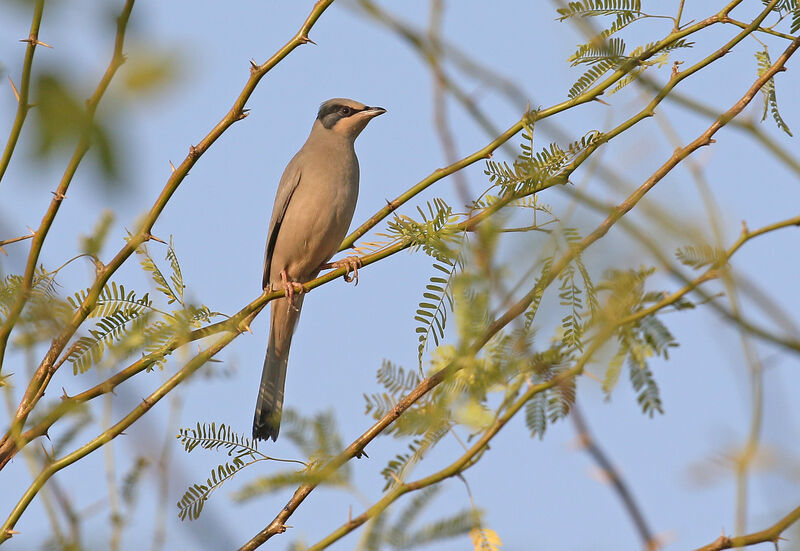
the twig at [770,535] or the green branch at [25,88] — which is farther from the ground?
the green branch at [25,88]

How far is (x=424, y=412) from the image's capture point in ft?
8.20

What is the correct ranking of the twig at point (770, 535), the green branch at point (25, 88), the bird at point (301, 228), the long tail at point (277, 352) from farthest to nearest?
the bird at point (301, 228) < the long tail at point (277, 352) < the twig at point (770, 535) < the green branch at point (25, 88)

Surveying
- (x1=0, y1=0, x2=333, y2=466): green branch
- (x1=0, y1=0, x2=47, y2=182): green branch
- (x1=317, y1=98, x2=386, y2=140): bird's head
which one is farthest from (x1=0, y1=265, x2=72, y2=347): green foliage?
(x1=317, y1=98, x2=386, y2=140): bird's head

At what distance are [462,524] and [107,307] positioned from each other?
205 centimetres

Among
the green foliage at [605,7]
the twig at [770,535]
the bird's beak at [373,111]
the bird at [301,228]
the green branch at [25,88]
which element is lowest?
the twig at [770,535]

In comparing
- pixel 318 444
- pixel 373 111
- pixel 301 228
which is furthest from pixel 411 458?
pixel 373 111

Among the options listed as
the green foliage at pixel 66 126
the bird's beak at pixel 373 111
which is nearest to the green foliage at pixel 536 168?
the green foliage at pixel 66 126

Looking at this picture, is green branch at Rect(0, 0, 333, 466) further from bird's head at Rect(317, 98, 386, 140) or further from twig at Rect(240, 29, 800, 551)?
bird's head at Rect(317, 98, 386, 140)

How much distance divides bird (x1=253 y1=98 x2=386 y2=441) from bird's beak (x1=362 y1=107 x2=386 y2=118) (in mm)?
595

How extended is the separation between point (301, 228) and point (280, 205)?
514mm

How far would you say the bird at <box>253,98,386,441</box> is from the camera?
7270 mm

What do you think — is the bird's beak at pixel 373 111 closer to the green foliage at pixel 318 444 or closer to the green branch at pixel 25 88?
the green branch at pixel 25 88

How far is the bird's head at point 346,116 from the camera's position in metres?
8.38

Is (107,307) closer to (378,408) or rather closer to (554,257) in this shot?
(378,408)
